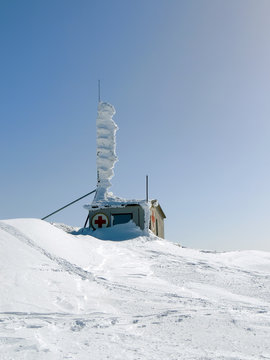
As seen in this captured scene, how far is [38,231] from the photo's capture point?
43.0 feet

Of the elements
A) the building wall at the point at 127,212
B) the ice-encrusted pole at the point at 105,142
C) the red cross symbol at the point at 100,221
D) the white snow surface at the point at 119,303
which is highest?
the ice-encrusted pole at the point at 105,142

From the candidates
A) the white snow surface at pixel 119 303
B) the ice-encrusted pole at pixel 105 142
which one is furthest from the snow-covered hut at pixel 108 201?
the white snow surface at pixel 119 303

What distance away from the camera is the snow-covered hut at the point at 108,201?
20984 mm

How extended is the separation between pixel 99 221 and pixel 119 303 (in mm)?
13875

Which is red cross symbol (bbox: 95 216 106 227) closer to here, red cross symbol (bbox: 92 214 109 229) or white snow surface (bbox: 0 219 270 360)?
red cross symbol (bbox: 92 214 109 229)

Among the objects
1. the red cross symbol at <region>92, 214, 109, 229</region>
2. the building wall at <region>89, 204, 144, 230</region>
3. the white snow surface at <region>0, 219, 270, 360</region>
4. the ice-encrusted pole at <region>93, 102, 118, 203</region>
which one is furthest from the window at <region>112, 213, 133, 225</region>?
the white snow surface at <region>0, 219, 270, 360</region>

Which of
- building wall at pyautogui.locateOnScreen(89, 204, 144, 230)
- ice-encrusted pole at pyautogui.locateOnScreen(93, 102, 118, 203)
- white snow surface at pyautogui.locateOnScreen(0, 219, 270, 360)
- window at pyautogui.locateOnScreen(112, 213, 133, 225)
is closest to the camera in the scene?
white snow surface at pyautogui.locateOnScreen(0, 219, 270, 360)

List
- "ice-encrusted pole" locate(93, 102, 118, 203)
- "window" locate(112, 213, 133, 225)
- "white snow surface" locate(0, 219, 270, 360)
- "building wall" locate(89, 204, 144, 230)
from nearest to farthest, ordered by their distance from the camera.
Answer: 1. "white snow surface" locate(0, 219, 270, 360)
2. "building wall" locate(89, 204, 144, 230)
3. "window" locate(112, 213, 133, 225)
4. "ice-encrusted pole" locate(93, 102, 118, 203)

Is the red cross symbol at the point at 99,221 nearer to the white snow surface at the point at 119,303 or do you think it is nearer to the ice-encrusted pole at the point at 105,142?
the ice-encrusted pole at the point at 105,142

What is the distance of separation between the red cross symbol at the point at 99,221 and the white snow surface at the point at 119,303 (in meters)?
6.82

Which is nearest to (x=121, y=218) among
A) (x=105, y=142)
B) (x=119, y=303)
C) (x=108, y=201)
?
(x=108, y=201)

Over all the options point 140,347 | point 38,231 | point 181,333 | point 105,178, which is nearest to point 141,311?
point 181,333

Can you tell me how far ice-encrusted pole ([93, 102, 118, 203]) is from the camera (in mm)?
23188

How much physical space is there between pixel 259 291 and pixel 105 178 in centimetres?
1500
